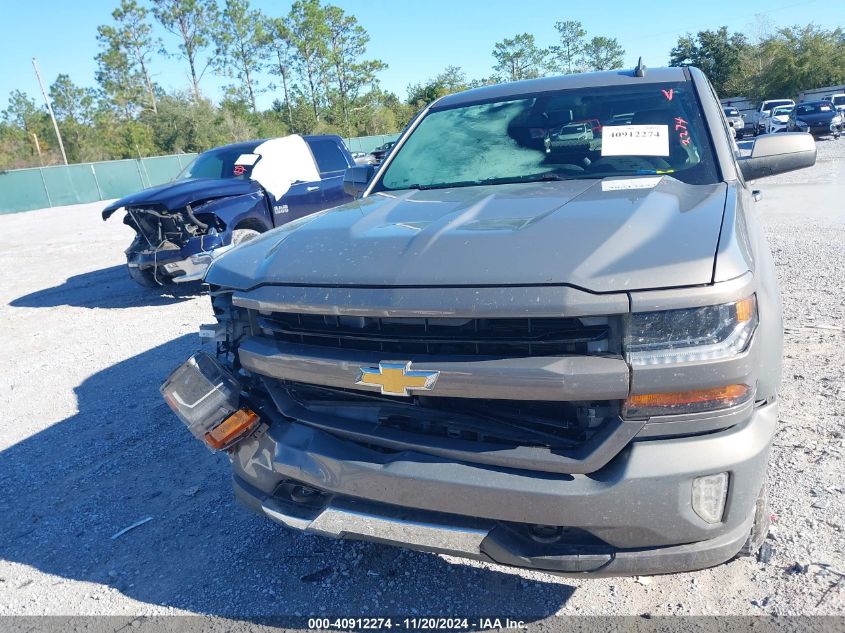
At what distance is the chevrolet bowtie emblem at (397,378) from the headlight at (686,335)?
0.59 meters

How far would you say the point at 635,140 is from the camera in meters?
2.87

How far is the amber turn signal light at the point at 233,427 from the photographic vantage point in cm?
222

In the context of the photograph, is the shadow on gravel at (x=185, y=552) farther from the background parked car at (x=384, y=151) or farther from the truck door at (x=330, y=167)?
the truck door at (x=330, y=167)

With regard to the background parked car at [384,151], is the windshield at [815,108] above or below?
below

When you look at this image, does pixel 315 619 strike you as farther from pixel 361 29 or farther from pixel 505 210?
pixel 361 29

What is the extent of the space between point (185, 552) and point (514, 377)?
1.93m

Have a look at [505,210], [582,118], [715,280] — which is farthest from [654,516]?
[582,118]

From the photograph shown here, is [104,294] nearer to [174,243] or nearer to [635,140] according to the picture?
[174,243]

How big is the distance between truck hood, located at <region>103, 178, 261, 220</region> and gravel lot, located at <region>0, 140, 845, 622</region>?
2.28 metres

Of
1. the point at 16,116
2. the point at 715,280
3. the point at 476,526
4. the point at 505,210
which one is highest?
the point at 16,116

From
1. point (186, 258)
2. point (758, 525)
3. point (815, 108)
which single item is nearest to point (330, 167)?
point (186, 258)

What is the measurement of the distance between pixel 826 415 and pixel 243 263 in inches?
127

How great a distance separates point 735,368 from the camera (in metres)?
1.68

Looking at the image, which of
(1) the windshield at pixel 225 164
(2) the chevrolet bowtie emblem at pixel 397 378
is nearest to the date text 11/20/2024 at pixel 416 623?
(2) the chevrolet bowtie emblem at pixel 397 378
